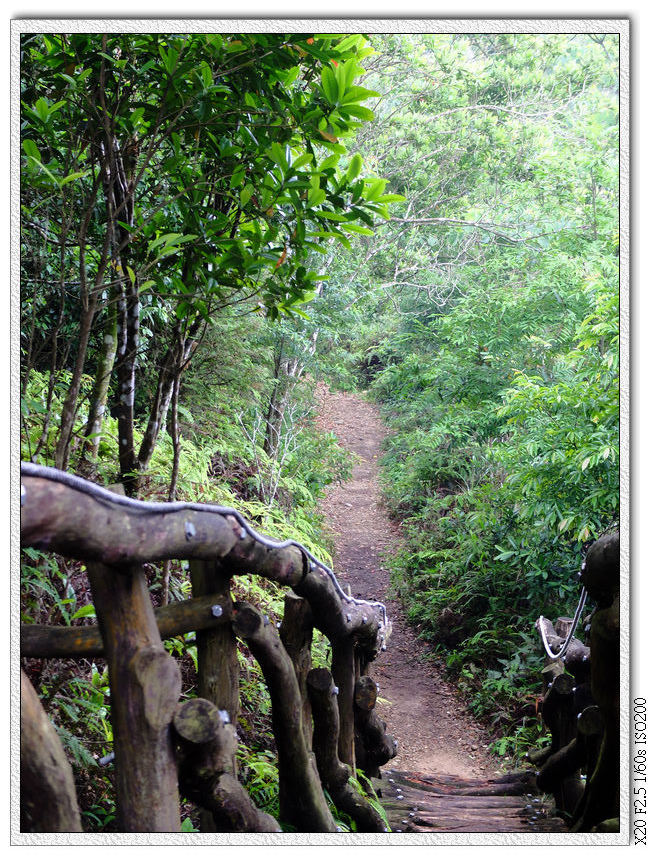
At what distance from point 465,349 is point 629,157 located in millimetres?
5748

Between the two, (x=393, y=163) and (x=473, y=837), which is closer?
(x=473, y=837)

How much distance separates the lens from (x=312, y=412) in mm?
9148

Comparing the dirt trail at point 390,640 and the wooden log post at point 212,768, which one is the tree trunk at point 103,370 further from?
the dirt trail at point 390,640

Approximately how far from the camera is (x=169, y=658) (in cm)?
145

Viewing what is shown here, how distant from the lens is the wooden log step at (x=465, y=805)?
2871 millimetres

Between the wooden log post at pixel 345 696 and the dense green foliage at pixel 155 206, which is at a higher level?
the dense green foliage at pixel 155 206

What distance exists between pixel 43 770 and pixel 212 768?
46 cm

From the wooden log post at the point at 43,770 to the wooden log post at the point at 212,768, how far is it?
0.90 ft

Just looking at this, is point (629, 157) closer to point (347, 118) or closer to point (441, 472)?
point (347, 118)

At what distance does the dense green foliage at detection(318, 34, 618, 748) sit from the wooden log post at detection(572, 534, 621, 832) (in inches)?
78.6

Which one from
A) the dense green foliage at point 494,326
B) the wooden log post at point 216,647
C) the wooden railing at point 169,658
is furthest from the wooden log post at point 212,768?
the dense green foliage at point 494,326

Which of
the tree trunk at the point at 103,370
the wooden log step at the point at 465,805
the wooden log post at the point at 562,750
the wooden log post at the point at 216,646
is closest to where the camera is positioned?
the wooden log post at the point at 216,646
